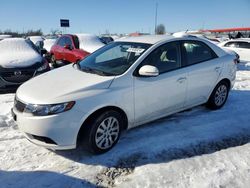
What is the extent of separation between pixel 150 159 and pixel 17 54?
6114 mm

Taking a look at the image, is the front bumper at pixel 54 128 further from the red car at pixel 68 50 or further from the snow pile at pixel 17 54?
the red car at pixel 68 50

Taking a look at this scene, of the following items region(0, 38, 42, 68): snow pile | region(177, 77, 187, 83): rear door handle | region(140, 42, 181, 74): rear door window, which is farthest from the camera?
region(0, 38, 42, 68): snow pile

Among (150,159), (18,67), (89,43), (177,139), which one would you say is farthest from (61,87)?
(89,43)

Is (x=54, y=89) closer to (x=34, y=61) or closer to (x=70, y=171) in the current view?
(x=70, y=171)

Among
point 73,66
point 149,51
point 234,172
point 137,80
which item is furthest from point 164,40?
point 234,172

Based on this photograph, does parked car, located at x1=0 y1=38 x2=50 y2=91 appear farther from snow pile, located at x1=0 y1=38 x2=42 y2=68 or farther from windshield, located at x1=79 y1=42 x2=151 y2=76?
windshield, located at x1=79 y1=42 x2=151 y2=76

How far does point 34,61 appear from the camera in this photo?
758 centimetres

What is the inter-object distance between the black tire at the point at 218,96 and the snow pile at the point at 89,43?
609 centimetres

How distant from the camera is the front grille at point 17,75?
692 centimetres

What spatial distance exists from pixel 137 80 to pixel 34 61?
174 inches

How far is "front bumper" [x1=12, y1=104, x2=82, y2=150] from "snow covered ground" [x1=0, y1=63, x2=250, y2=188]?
31 cm

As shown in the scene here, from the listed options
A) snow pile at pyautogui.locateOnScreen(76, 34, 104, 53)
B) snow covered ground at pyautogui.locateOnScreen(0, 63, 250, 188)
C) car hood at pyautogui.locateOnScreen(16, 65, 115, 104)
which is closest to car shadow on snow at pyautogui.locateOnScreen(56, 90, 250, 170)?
snow covered ground at pyautogui.locateOnScreen(0, 63, 250, 188)

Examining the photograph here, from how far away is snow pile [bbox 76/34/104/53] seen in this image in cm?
1099

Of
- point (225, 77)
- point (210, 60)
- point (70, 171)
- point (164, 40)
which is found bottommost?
point (70, 171)
